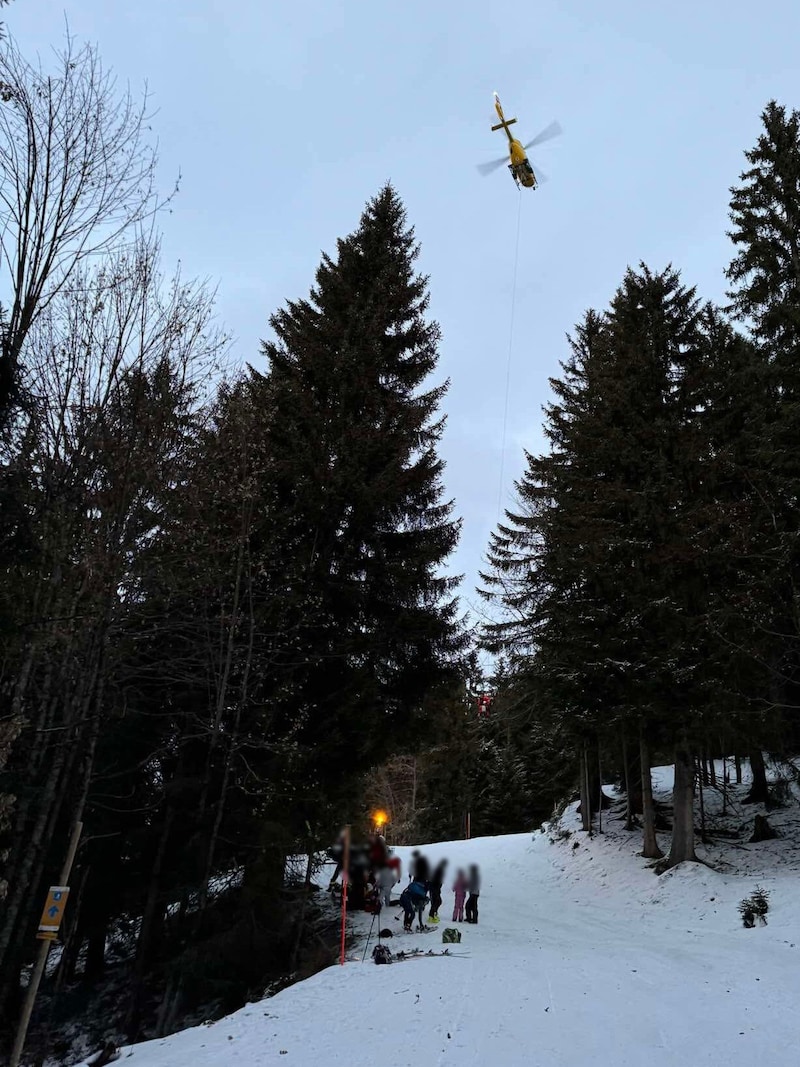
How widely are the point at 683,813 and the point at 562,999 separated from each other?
10043 mm

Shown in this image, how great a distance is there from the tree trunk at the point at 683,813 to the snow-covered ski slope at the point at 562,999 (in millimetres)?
960

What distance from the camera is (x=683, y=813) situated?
16.2 metres

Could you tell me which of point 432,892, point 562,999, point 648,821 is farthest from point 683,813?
point 562,999

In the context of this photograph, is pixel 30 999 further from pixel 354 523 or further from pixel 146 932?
pixel 354 523

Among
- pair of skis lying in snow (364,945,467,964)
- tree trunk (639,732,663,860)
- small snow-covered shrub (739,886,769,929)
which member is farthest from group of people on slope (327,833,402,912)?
tree trunk (639,732,663,860)

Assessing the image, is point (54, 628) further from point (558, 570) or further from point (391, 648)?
point (558, 570)

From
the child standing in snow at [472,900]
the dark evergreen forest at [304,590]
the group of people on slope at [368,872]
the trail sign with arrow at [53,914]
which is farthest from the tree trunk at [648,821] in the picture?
the trail sign with arrow at [53,914]

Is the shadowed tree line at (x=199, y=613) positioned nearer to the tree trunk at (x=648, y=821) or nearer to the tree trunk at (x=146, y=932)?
the tree trunk at (x=146, y=932)

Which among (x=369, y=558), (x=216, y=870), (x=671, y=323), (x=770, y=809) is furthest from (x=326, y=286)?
(x=770, y=809)

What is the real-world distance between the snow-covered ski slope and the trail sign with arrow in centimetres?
149

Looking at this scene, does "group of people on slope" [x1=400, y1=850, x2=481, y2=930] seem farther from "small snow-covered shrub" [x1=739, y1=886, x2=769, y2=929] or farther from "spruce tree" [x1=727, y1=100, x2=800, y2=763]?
"spruce tree" [x1=727, y1=100, x2=800, y2=763]

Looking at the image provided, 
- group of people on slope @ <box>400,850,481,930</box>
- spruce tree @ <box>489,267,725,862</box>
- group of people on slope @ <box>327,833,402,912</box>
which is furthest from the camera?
spruce tree @ <box>489,267,725,862</box>

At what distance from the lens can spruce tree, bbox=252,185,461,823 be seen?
12.3m

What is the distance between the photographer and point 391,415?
15.0 meters
